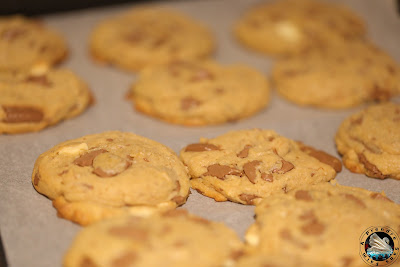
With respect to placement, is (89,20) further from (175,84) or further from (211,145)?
(211,145)

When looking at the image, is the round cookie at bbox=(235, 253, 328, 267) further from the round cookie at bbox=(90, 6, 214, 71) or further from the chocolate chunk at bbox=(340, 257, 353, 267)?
the round cookie at bbox=(90, 6, 214, 71)

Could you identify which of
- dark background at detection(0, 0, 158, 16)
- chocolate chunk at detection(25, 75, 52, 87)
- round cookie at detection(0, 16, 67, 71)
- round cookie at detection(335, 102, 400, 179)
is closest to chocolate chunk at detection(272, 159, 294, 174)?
round cookie at detection(335, 102, 400, 179)

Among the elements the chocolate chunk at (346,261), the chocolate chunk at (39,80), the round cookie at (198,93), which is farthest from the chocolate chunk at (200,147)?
the chocolate chunk at (39,80)

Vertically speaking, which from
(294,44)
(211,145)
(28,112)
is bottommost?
(28,112)

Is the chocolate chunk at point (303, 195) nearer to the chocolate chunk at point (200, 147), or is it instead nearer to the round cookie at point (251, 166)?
the round cookie at point (251, 166)

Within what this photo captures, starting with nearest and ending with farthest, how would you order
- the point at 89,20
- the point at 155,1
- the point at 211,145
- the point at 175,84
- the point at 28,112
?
the point at 211,145 < the point at 28,112 < the point at 175,84 < the point at 89,20 < the point at 155,1

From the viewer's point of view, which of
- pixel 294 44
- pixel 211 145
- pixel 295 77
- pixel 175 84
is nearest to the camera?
pixel 211 145

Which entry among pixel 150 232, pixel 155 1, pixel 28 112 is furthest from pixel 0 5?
pixel 150 232
